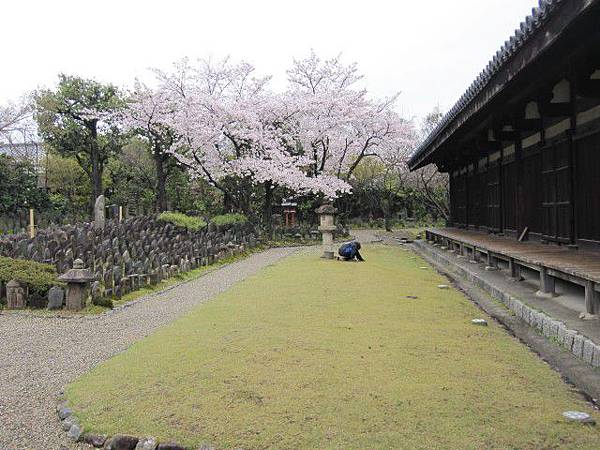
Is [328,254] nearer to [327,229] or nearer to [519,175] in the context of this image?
[327,229]

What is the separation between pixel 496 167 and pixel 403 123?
15.2 m

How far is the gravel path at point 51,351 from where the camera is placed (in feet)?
12.7

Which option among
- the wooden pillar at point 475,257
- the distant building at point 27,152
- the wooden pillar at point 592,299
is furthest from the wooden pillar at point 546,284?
the distant building at point 27,152

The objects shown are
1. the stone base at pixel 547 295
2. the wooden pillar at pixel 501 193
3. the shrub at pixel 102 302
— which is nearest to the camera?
the stone base at pixel 547 295

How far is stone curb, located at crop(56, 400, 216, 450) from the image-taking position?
3.36 meters

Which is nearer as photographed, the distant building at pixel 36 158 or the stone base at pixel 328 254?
the stone base at pixel 328 254

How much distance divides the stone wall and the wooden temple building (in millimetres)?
6696

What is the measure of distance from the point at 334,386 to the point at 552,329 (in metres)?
2.64

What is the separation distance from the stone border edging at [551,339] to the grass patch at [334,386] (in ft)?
0.54

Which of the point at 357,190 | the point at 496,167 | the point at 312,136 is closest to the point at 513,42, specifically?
the point at 496,167

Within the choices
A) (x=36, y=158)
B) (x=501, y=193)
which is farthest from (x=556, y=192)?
(x=36, y=158)

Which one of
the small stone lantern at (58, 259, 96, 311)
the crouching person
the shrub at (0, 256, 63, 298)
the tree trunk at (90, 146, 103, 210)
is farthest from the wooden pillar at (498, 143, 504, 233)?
the tree trunk at (90, 146, 103, 210)

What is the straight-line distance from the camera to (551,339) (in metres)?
5.50

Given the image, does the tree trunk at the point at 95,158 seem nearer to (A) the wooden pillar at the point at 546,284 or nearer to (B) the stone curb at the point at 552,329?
(B) the stone curb at the point at 552,329
